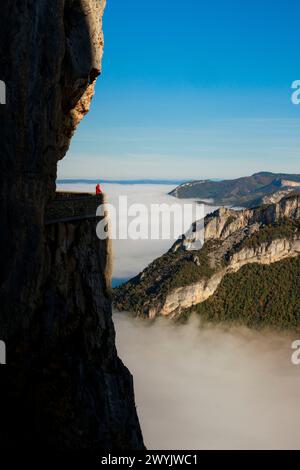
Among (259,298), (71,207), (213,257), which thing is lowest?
(259,298)

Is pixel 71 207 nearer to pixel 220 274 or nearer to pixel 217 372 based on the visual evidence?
pixel 217 372

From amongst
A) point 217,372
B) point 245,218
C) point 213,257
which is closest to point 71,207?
point 217,372

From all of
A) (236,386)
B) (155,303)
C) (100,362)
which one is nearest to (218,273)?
(155,303)

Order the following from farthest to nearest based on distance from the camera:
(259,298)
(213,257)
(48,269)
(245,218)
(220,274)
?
(245,218), (213,257), (220,274), (259,298), (48,269)

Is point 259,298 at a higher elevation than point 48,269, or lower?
lower

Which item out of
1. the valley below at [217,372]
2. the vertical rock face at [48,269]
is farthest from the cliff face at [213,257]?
the vertical rock face at [48,269]

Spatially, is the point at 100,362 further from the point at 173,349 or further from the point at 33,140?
the point at 173,349

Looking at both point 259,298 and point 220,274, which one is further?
point 220,274
